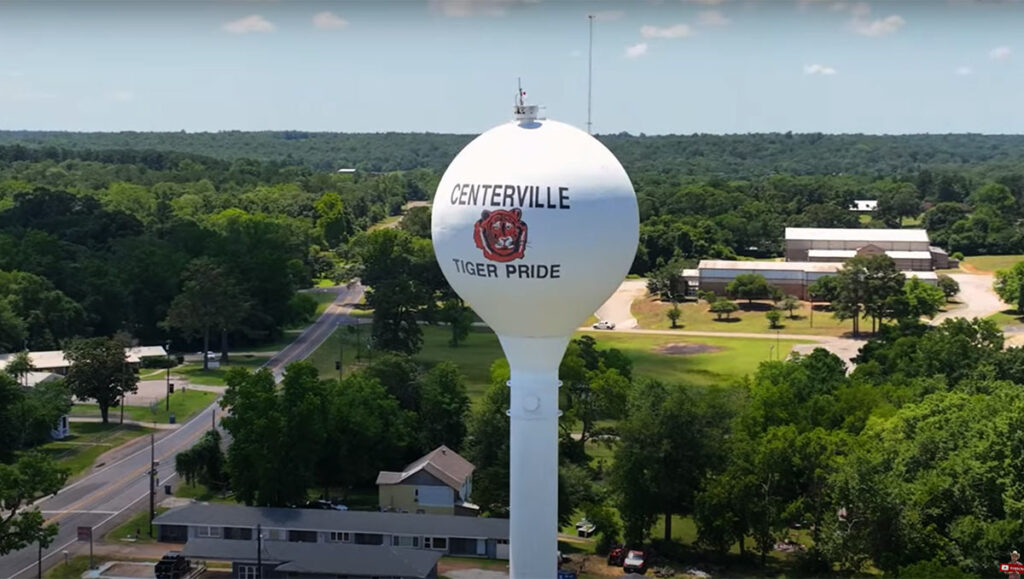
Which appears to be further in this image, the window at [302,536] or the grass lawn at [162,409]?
the grass lawn at [162,409]

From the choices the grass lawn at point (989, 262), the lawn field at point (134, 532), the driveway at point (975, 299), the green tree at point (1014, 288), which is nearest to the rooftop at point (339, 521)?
the lawn field at point (134, 532)

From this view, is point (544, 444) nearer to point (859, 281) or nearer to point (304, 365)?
point (304, 365)

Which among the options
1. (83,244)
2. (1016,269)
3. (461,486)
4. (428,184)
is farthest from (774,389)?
(428,184)

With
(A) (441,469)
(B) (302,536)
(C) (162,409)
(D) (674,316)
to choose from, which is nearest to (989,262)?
(D) (674,316)

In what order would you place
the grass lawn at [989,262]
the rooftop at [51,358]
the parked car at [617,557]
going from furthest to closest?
1. the grass lawn at [989,262]
2. the rooftop at [51,358]
3. the parked car at [617,557]

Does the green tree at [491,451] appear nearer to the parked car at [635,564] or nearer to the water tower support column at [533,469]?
the parked car at [635,564]
